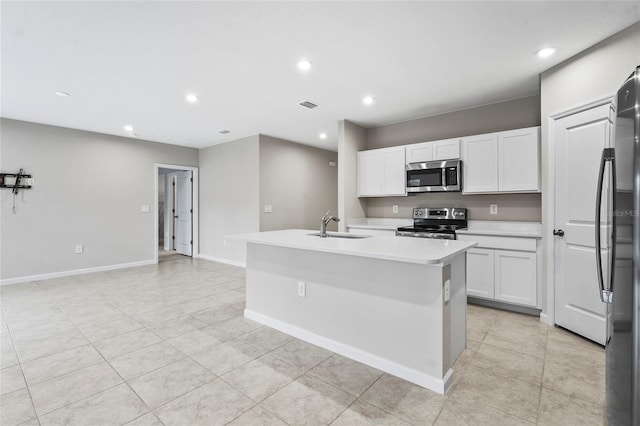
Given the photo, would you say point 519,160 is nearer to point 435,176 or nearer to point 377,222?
point 435,176

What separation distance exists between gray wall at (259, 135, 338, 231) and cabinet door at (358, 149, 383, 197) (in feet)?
5.83

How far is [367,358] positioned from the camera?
218 cm

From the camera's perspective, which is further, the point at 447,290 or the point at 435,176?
the point at 435,176

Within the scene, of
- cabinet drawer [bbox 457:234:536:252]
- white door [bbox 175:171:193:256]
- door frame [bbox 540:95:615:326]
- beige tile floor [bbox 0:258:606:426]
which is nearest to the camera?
beige tile floor [bbox 0:258:606:426]

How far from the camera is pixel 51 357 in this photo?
91.1 inches

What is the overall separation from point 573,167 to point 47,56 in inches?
190

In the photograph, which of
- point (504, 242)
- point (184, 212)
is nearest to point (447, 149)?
point (504, 242)

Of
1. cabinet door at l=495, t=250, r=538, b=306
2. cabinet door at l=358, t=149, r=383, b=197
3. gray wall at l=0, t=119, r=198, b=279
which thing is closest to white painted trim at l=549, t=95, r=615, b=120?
cabinet door at l=495, t=250, r=538, b=306

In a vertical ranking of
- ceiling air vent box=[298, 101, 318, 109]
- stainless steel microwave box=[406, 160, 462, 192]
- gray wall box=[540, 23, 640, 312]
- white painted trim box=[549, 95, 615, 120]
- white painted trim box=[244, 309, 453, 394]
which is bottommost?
white painted trim box=[244, 309, 453, 394]

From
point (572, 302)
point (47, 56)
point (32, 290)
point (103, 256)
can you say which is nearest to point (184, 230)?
point (103, 256)

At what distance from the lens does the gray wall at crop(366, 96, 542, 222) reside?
3578mm

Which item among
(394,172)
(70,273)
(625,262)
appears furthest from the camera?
(70,273)

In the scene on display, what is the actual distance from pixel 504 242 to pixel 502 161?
96 centimetres

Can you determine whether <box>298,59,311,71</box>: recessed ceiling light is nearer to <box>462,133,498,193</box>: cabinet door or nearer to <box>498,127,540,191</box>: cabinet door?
<box>462,133,498,193</box>: cabinet door
